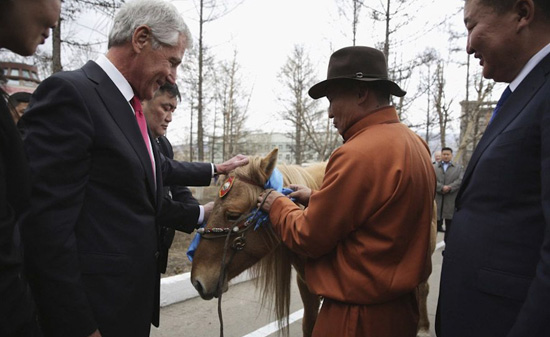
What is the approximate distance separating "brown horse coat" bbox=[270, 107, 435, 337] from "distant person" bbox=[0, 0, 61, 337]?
1122 millimetres

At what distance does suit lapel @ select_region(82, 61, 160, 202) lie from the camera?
153 centimetres

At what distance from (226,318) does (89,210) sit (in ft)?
10.7

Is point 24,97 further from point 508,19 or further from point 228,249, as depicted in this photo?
point 508,19

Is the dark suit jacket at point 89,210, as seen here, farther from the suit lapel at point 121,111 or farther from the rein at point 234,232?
the rein at point 234,232

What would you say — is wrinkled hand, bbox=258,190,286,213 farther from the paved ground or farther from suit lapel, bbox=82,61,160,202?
the paved ground

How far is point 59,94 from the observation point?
134 centimetres

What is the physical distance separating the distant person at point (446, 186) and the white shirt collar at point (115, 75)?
26.0 ft

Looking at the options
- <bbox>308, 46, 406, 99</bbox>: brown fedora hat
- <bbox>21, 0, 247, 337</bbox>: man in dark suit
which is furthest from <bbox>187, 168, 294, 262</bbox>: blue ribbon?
<bbox>308, 46, 406, 99</bbox>: brown fedora hat

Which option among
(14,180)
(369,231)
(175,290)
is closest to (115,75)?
(14,180)

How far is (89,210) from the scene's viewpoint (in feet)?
4.70

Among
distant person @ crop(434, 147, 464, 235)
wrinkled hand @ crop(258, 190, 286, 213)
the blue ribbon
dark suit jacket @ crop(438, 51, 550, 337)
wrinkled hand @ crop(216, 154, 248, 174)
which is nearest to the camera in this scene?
dark suit jacket @ crop(438, 51, 550, 337)

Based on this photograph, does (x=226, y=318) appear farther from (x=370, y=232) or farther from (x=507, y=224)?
(x=507, y=224)

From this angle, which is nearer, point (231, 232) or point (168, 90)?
point (231, 232)

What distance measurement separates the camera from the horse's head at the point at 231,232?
225 cm
